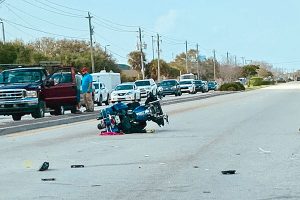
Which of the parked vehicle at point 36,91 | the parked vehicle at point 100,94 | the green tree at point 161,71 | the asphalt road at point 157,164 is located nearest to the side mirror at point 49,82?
the parked vehicle at point 36,91

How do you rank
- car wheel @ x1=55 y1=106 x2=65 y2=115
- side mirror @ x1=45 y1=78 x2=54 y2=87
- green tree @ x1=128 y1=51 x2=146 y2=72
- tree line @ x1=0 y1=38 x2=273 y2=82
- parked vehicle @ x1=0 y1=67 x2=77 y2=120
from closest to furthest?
parked vehicle @ x1=0 y1=67 x2=77 y2=120
side mirror @ x1=45 y1=78 x2=54 y2=87
car wheel @ x1=55 y1=106 x2=65 y2=115
tree line @ x1=0 y1=38 x2=273 y2=82
green tree @ x1=128 y1=51 x2=146 y2=72

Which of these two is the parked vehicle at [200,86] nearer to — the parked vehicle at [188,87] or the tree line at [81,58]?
the parked vehicle at [188,87]

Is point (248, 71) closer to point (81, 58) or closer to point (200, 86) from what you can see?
point (81, 58)

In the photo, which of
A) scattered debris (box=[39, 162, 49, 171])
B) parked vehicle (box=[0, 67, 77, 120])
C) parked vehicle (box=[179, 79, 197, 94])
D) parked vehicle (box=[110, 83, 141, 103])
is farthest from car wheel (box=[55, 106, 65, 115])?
parked vehicle (box=[179, 79, 197, 94])

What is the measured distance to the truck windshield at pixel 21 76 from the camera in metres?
27.7

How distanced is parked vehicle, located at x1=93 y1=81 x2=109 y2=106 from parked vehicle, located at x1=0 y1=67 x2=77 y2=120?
19173 mm

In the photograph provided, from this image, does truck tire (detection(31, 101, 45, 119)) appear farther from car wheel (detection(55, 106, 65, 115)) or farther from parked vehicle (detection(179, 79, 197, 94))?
parked vehicle (detection(179, 79, 197, 94))

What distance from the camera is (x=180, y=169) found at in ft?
37.2

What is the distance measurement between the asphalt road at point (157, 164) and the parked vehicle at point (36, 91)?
6.83 m

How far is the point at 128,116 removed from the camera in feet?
59.2

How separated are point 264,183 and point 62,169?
148 inches

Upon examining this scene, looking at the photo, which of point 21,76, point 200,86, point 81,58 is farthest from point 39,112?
point 81,58

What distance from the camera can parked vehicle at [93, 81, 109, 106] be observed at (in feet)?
159

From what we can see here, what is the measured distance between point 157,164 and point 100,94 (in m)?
37.3
